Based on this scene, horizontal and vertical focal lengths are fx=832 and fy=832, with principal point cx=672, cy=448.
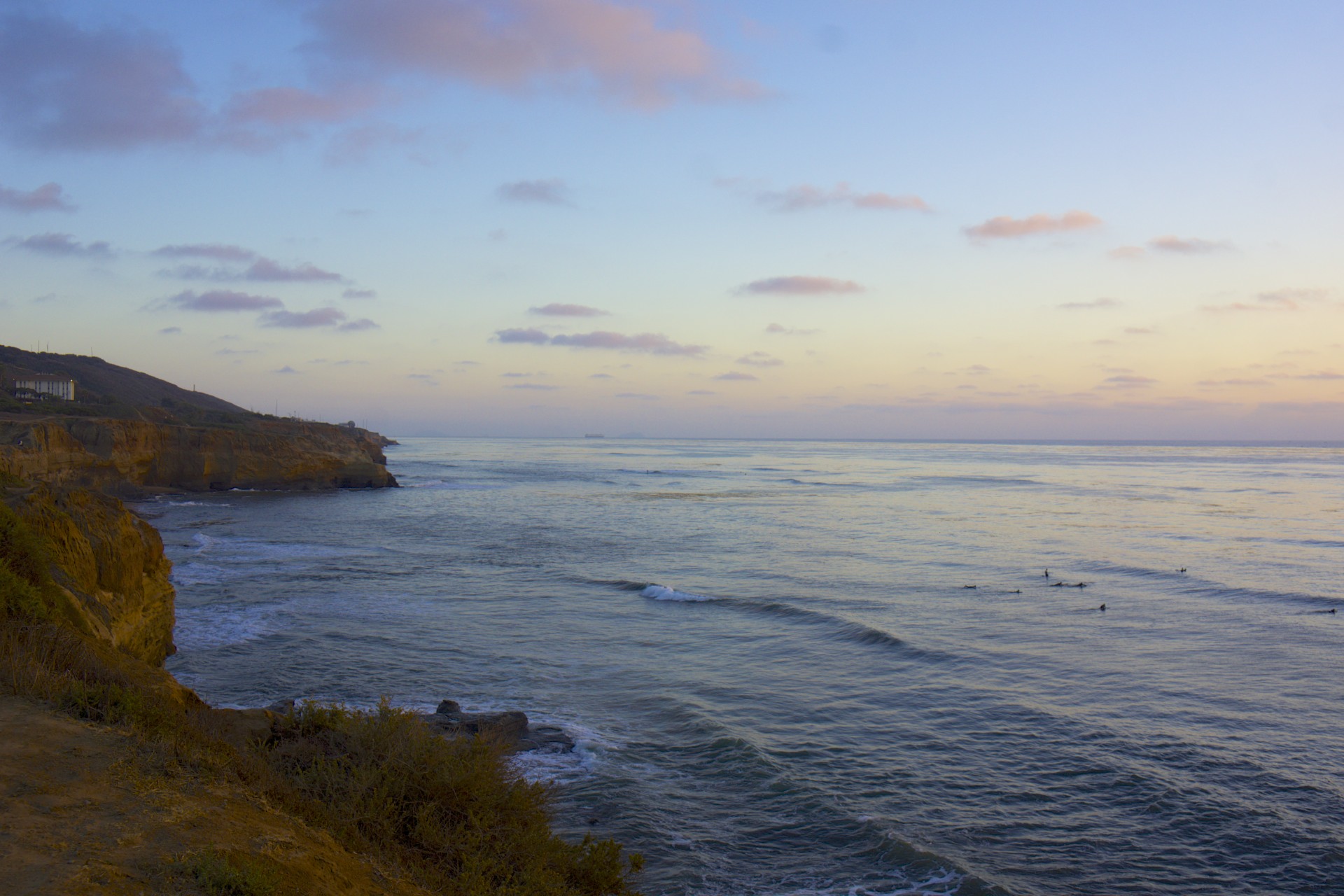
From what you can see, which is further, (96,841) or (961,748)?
(961,748)

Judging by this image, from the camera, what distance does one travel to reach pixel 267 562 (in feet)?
88.4

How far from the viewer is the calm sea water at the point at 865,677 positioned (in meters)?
9.16

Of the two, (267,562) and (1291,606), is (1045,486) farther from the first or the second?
(267,562)

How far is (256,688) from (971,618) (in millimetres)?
15430

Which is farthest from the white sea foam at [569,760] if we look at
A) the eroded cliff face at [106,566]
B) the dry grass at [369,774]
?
the eroded cliff face at [106,566]

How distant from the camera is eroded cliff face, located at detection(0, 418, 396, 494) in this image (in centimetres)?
3042

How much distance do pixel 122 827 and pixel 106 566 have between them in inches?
342

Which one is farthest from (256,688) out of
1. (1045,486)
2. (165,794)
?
(1045,486)

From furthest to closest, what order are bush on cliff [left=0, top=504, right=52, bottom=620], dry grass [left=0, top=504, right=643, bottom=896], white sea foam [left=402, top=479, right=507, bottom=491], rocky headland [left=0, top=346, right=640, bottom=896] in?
1. white sea foam [left=402, top=479, right=507, bottom=491]
2. bush on cliff [left=0, top=504, right=52, bottom=620]
3. dry grass [left=0, top=504, right=643, bottom=896]
4. rocky headland [left=0, top=346, right=640, bottom=896]

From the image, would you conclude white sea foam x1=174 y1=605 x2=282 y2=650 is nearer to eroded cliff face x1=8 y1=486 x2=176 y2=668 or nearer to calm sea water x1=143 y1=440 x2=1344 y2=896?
calm sea water x1=143 y1=440 x2=1344 y2=896

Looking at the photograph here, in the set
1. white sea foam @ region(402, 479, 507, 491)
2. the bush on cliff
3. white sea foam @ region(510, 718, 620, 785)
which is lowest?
white sea foam @ region(510, 718, 620, 785)

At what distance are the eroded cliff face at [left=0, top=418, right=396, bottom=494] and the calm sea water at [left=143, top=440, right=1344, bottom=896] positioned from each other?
5070 millimetres

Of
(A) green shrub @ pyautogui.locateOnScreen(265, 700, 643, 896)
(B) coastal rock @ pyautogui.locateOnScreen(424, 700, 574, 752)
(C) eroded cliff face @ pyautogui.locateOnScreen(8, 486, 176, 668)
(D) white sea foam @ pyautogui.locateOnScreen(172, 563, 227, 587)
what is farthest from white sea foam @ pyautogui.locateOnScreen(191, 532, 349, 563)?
(A) green shrub @ pyautogui.locateOnScreen(265, 700, 643, 896)

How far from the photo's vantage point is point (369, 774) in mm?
6633
